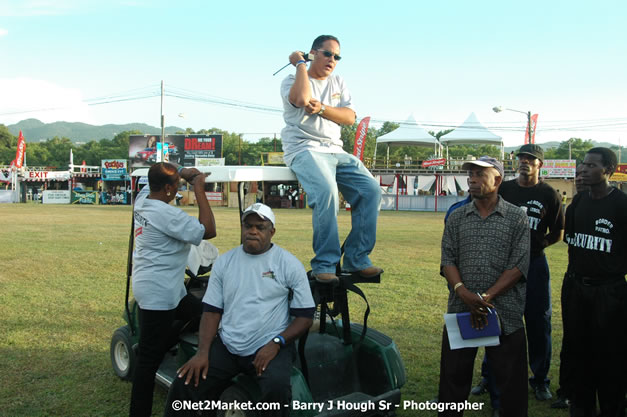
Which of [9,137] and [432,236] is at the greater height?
[9,137]

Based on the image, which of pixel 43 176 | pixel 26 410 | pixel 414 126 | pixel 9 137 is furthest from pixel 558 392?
pixel 9 137

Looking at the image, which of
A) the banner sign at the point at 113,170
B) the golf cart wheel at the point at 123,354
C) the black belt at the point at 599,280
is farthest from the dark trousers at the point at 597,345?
the banner sign at the point at 113,170

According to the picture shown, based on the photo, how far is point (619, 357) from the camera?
12.4 feet

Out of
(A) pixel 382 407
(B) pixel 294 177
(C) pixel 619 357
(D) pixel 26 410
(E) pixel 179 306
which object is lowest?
(D) pixel 26 410

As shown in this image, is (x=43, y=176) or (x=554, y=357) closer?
(x=554, y=357)

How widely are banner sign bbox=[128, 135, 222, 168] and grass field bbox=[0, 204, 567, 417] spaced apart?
42.1 m

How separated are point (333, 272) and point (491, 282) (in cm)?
105

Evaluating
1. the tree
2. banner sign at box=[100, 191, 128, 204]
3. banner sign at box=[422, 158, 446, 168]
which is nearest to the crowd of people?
banner sign at box=[422, 158, 446, 168]

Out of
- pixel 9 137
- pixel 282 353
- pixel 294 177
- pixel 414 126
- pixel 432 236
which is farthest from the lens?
pixel 9 137

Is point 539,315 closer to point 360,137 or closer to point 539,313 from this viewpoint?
point 539,313

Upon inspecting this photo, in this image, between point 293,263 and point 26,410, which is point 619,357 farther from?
point 26,410

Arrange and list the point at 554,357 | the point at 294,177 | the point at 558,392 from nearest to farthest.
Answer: the point at 294,177, the point at 558,392, the point at 554,357

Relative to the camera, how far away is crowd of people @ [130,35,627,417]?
335cm

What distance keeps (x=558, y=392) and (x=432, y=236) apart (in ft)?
45.7
